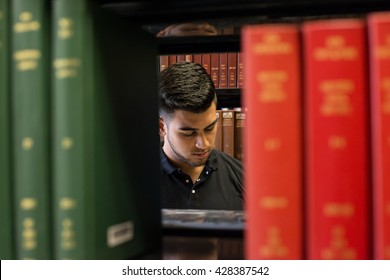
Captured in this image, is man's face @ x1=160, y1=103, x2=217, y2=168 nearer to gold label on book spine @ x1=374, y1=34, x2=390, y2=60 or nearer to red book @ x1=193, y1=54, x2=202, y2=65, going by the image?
red book @ x1=193, y1=54, x2=202, y2=65

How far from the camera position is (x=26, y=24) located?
0.50m

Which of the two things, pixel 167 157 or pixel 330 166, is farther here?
pixel 167 157

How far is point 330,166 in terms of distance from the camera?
417mm

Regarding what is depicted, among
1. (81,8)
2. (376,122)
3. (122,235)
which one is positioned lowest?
(122,235)

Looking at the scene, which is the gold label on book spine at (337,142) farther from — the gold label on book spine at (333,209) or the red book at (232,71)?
the red book at (232,71)

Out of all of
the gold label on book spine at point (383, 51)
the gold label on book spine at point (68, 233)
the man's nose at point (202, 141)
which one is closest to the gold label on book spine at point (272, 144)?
the gold label on book spine at point (383, 51)

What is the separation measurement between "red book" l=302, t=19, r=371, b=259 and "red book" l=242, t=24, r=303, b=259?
0.04ft

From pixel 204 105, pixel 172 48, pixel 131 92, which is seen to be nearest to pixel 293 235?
pixel 131 92

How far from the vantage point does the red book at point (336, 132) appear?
0.41 metres

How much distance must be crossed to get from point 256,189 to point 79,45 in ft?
0.74

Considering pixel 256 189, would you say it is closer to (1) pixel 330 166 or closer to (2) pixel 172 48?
(1) pixel 330 166

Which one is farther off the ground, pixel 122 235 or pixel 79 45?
pixel 79 45

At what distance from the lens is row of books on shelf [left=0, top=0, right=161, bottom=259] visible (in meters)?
0.48

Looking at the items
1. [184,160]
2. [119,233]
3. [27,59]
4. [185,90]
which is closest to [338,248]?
[119,233]
